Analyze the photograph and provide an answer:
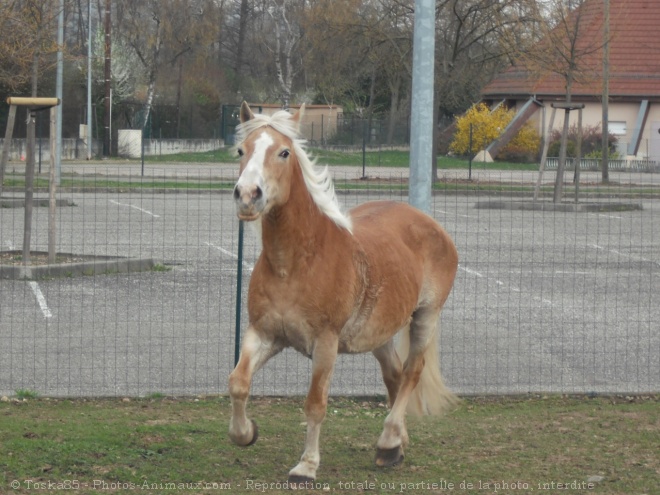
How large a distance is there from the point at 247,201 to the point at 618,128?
46581 mm

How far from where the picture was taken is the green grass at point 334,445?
6059 mm

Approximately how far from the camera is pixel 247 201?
5152 mm

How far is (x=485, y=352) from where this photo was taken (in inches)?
406

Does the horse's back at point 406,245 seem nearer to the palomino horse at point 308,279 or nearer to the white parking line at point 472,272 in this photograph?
the palomino horse at point 308,279

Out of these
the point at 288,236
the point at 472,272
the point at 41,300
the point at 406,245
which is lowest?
the point at 41,300

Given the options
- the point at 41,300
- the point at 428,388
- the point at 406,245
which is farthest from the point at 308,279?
the point at 41,300

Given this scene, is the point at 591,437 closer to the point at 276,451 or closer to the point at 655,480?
the point at 655,480

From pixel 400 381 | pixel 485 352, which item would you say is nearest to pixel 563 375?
pixel 485 352

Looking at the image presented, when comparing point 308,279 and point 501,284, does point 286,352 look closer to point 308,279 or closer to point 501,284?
point 308,279

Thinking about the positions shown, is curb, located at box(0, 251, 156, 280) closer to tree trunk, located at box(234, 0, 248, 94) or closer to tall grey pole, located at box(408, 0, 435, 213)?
tall grey pole, located at box(408, 0, 435, 213)

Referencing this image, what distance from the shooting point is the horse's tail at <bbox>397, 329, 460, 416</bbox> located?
727 centimetres

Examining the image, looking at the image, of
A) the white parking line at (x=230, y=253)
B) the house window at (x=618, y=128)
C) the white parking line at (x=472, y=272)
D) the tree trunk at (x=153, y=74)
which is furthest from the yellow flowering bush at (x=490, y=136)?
the white parking line at (x=472, y=272)

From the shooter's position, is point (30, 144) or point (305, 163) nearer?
point (305, 163)

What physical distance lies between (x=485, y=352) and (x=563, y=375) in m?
0.99
